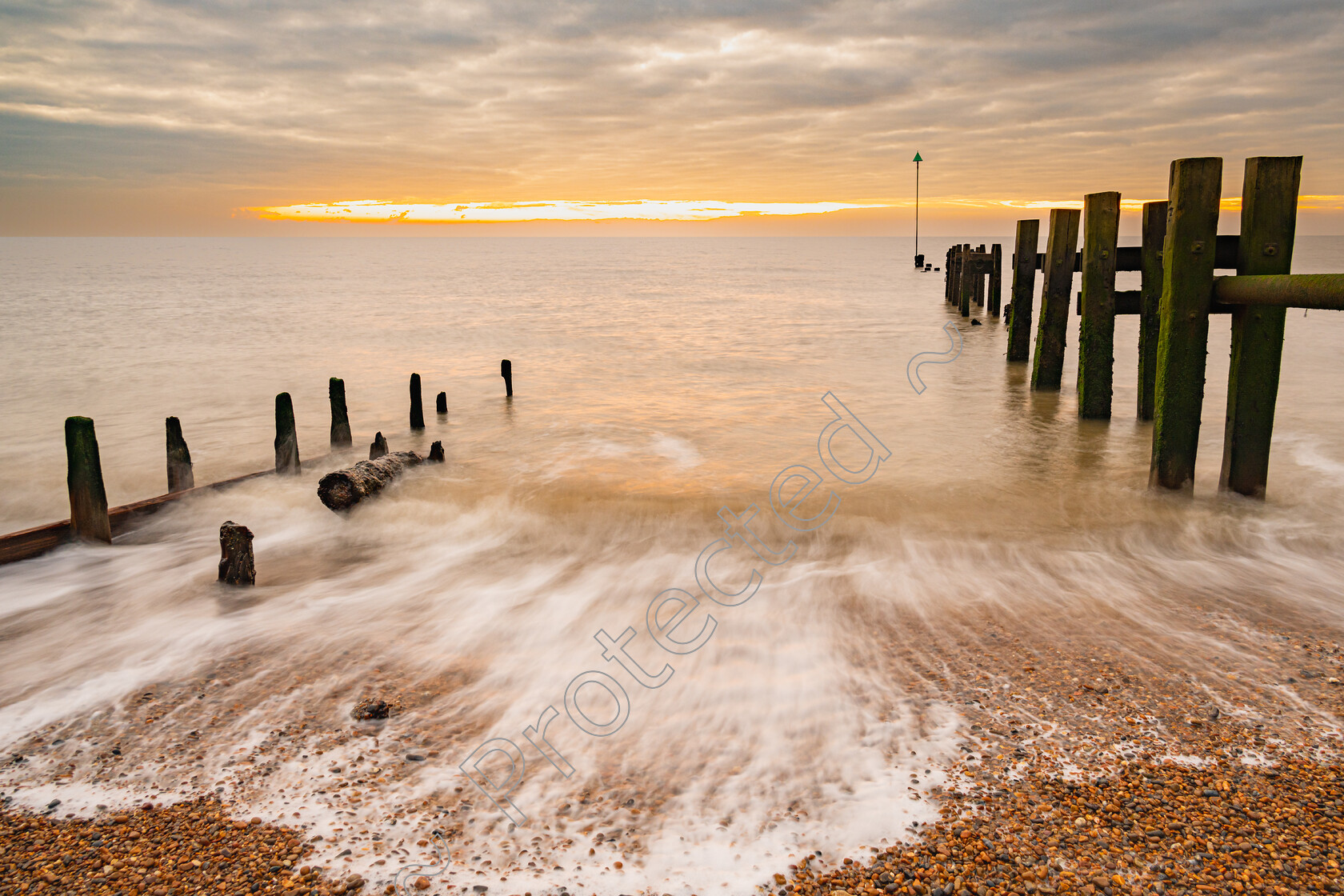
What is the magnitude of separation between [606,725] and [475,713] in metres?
0.68

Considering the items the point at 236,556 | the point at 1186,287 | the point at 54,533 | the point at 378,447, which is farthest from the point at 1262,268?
the point at 54,533

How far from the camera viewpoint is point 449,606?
5.45 m

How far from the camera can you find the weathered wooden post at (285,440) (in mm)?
8414

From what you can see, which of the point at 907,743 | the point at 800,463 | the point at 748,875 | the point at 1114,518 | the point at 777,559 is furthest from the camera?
the point at 800,463

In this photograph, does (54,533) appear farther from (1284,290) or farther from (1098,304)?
(1098,304)

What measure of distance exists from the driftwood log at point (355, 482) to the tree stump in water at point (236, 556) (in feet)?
5.34

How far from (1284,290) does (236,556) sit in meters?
7.71

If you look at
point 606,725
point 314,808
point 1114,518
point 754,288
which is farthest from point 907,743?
point 754,288

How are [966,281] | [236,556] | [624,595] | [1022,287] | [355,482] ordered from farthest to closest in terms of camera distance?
[966,281] < [1022,287] < [355,482] < [624,595] < [236,556]

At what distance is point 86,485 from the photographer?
6059 mm

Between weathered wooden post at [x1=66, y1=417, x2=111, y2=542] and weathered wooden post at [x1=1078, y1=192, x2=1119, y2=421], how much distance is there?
32.3 feet

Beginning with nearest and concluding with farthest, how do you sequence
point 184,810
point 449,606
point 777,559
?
point 184,810 < point 449,606 < point 777,559

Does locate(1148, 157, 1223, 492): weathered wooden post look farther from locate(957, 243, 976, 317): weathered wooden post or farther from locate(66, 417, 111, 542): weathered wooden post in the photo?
locate(957, 243, 976, 317): weathered wooden post

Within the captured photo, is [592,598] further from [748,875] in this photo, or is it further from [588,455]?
[588,455]
